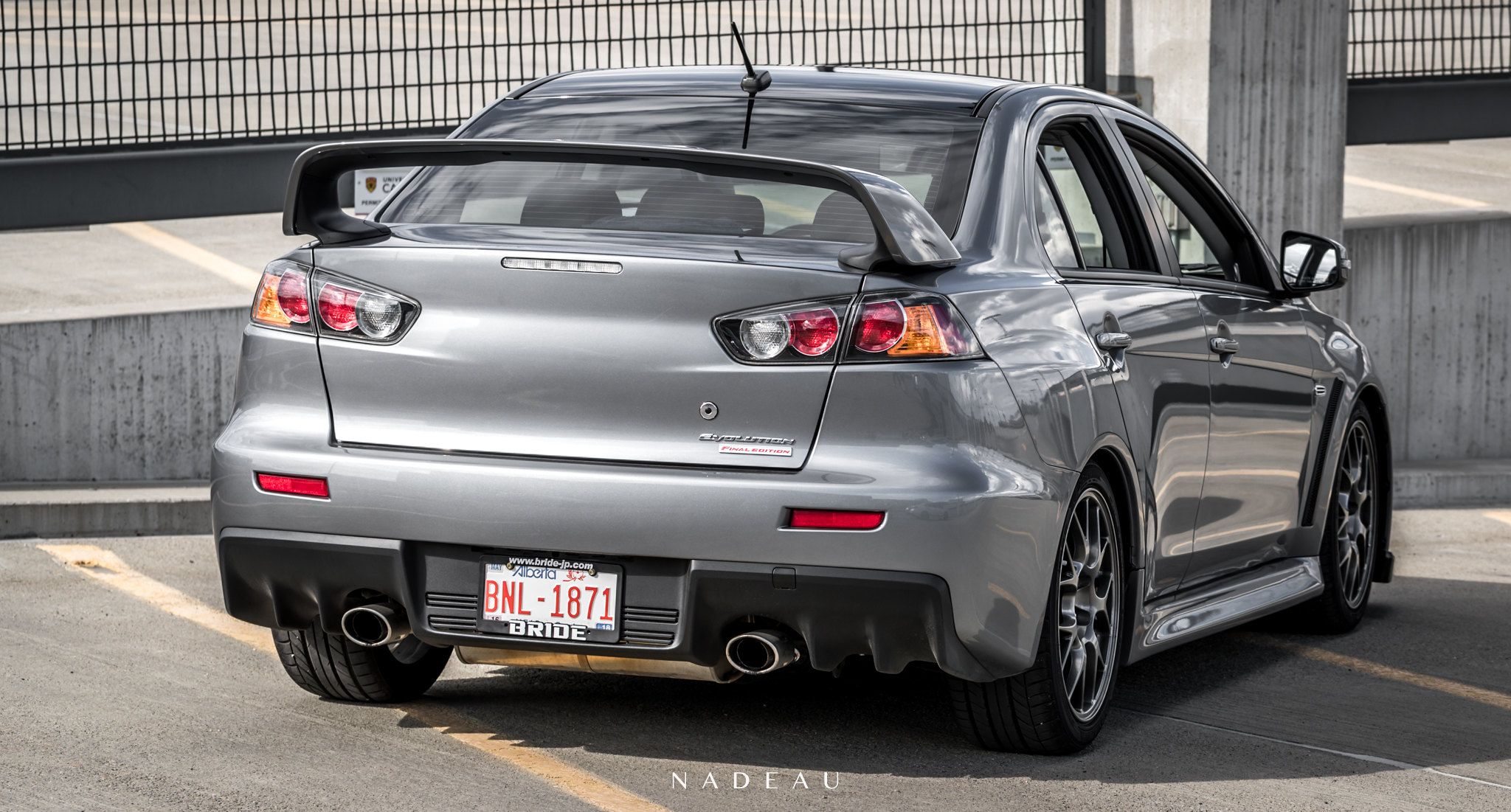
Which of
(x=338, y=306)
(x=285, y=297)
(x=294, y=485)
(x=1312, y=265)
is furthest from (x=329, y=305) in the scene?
(x=1312, y=265)

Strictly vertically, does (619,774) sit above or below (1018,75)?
below

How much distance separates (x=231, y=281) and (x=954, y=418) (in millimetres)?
11873

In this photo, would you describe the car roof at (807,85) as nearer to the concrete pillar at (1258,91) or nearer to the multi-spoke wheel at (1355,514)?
the multi-spoke wheel at (1355,514)

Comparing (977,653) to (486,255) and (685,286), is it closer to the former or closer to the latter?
(685,286)

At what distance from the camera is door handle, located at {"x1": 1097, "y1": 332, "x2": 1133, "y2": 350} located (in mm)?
5070

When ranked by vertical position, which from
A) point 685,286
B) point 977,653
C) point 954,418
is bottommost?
point 977,653

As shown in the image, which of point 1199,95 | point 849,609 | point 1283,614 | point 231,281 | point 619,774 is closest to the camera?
point 849,609

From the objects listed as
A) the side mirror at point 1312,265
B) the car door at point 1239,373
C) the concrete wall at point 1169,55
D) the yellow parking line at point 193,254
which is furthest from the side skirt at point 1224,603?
the yellow parking line at point 193,254

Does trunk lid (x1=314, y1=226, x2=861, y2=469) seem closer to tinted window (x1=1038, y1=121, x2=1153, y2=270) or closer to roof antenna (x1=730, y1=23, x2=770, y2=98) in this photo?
roof antenna (x1=730, y1=23, x2=770, y2=98)

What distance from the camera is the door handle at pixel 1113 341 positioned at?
507cm

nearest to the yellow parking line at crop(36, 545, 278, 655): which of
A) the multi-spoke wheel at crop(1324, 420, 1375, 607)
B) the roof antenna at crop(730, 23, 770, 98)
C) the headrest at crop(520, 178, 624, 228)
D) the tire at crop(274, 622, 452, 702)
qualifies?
the tire at crop(274, 622, 452, 702)

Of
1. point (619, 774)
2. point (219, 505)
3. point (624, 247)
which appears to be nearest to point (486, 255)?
point (624, 247)

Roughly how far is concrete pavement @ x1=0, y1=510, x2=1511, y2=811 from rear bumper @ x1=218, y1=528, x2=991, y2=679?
1.11 feet

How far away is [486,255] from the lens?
4.54m
